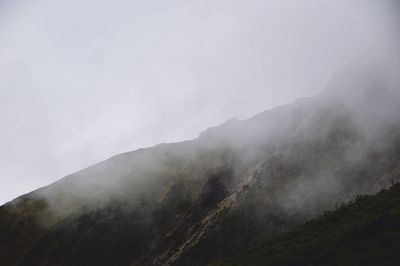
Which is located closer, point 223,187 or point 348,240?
point 348,240

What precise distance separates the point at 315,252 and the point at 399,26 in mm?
91962

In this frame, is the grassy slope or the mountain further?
the mountain

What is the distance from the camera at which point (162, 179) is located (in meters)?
104

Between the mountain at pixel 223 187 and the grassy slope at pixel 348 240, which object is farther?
the mountain at pixel 223 187

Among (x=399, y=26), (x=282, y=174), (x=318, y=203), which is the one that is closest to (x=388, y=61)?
(x=399, y=26)

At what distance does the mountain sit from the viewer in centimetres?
7244

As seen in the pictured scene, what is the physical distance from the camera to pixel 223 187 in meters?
90.9

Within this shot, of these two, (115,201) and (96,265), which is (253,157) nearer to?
(115,201)

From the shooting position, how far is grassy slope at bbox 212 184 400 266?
25.9m

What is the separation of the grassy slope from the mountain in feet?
85.0

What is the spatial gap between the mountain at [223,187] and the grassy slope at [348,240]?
85.0 feet

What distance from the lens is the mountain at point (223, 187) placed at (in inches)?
2852

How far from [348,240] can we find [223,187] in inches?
2432

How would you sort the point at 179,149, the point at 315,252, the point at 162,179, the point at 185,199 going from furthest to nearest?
the point at 179,149 < the point at 162,179 < the point at 185,199 < the point at 315,252
